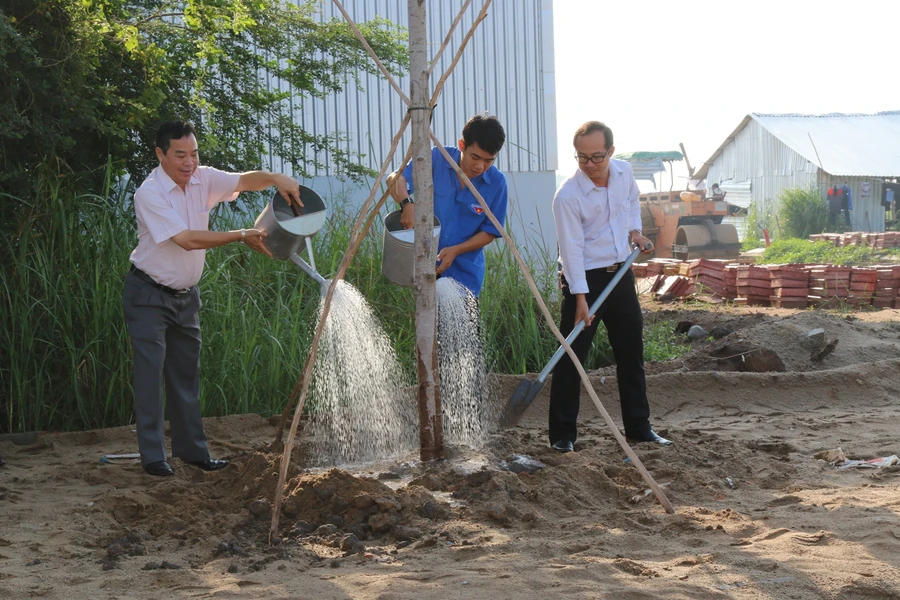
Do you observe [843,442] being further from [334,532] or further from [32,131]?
[32,131]

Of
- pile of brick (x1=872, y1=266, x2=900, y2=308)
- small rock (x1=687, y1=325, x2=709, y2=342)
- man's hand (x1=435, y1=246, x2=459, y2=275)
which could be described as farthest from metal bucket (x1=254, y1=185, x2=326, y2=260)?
pile of brick (x1=872, y1=266, x2=900, y2=308)

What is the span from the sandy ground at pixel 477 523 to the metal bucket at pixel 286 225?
2.87ft

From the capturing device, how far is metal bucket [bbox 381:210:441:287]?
4.04 metres

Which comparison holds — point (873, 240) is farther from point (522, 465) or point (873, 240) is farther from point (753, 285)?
point (522, 465)

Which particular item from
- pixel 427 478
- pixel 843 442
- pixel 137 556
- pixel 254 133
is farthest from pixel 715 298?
pixel 137 556

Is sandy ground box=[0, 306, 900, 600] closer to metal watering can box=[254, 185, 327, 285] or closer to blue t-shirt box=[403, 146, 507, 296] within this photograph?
metal watering can box=[254, 185, 327, 285]

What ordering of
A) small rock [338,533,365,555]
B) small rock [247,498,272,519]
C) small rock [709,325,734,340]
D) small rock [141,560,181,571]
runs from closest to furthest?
small rock [141,560,181,571], small rock [338,533,365,555], small rock [247,498,272,519], small rock [709,325,734,340]

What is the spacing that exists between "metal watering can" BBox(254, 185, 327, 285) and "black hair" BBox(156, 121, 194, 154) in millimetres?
470

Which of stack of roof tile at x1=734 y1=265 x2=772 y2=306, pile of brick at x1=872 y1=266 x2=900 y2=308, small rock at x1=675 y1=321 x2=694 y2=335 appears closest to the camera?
small rock at x1=675 y1=321 x2=694 y2=335

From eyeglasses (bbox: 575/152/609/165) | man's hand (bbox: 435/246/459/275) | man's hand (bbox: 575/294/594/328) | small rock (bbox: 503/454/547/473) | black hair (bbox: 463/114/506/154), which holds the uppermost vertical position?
black hair (bbox: 463/114/506/154)

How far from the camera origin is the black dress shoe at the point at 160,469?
4.12m

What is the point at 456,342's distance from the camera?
4.54 meters

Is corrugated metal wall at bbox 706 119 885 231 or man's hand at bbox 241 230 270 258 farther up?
corrugated metal wall at bbox 706 119 885 231

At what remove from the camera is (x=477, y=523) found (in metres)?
3.33
